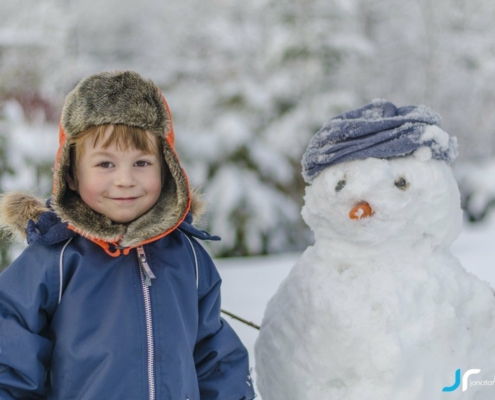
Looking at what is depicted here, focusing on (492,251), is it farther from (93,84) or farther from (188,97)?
(93,84)

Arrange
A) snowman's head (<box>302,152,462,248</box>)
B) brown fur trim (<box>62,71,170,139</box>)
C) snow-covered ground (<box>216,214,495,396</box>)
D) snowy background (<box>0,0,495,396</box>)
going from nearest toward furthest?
1. brown fur trim (<box>62,71,170,139</box>)
2. snowman's head (<box>302,152,462,248</box>)
3. snow-covered ground (<box>216,214,495,396</box>)
4. snowy background (<box>0,0,495,396</box>)

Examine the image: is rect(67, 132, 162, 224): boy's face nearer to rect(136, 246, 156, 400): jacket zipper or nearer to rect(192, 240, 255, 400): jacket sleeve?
rect(136, 246, 156, 400): jacket zipper

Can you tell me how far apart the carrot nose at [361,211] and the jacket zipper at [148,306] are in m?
0.63

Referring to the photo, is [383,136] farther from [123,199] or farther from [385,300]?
[123,199]

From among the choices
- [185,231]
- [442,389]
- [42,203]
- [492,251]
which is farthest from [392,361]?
[492,251]

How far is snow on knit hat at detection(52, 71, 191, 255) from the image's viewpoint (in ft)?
4.54

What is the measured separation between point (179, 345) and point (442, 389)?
807 millimetres

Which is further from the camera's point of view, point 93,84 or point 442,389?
point 442,389

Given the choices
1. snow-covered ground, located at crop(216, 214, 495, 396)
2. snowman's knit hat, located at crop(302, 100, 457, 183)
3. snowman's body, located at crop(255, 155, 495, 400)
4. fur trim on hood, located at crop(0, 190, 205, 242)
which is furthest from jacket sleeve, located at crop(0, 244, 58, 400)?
snow-covered ground, located at crop(216, 214, 495, 396)

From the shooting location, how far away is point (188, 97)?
8.16 metres

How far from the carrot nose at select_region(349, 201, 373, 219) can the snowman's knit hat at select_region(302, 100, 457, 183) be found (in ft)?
0.52

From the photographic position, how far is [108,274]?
4.61ft

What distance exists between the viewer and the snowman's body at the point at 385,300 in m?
1.53

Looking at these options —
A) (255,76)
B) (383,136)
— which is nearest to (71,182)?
(383,136)
